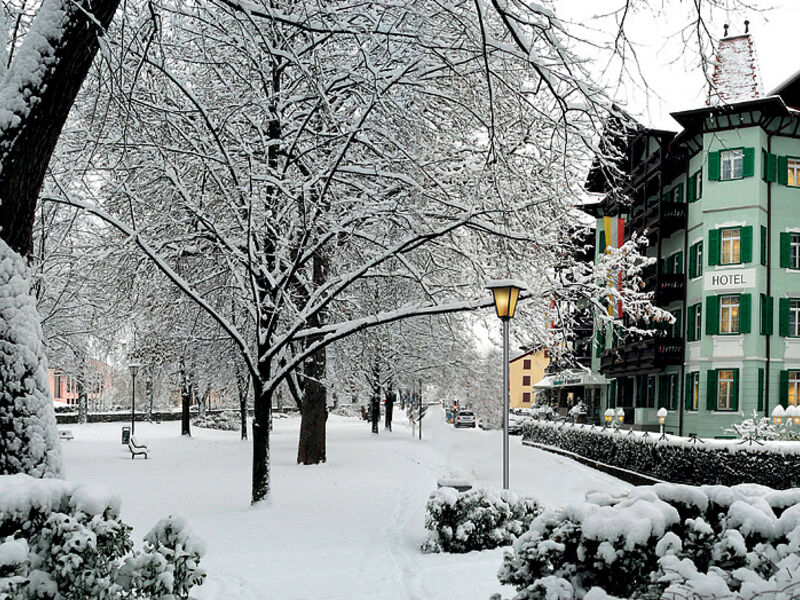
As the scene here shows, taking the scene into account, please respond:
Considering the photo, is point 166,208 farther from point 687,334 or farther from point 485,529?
point 687,334

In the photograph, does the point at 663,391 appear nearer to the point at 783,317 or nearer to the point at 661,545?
the point at 783,317

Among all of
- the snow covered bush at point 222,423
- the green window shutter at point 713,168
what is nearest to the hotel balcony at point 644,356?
the green window shutter at point 713,168

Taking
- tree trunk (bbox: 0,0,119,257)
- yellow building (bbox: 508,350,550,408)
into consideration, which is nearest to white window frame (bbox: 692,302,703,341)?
tree trunk (bbox: 0,0,119,257)

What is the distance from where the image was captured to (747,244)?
30.4m

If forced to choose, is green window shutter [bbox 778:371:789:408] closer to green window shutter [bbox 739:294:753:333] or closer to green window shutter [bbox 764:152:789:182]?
green window shutter [bbox 739:294:753:333]

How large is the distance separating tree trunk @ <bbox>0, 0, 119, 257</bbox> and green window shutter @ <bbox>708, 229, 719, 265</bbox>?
29727 millimetres

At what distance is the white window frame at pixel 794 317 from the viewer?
30.7 meters

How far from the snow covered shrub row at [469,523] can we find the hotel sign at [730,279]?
948 inches

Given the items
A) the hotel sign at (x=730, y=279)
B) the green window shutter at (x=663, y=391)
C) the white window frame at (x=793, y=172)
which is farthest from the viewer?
the green window shutter at (x=663, y=391)

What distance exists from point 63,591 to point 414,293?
14428mm

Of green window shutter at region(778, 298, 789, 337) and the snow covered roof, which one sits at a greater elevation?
the snow covered roof

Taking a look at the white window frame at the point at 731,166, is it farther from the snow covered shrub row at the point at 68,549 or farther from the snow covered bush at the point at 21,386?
the snow covered shrub row at the point at 68,549

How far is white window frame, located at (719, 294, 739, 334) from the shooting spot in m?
30.9

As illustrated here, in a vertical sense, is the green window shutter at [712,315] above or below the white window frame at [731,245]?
below
